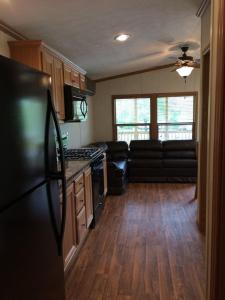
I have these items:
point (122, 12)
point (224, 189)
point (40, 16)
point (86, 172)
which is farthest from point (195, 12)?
point (224, 189)

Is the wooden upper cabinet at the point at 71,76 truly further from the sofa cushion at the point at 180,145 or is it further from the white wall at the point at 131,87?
the sofa cushion at the point at 180,145

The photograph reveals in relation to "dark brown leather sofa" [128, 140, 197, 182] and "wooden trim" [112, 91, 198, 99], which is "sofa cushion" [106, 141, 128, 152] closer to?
"dark brown leather sofa" [128, 140, 197, 182]

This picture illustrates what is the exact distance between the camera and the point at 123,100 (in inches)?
264

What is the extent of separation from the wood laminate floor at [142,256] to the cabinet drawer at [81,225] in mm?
193

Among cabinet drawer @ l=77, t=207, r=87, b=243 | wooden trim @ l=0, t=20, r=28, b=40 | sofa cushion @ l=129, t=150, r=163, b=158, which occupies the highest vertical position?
wooden trim @ l=0, t=20, r=28, b=40

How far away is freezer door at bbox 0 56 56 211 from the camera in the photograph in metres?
1.06

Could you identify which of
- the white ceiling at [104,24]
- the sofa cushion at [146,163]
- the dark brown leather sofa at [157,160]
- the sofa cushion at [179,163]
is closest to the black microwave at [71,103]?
the white ceiling at [104,24]

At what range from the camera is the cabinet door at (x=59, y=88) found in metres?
2.99

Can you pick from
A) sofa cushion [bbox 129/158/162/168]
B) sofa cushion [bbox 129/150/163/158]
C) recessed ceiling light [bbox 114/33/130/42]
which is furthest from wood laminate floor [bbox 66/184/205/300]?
recessed ceiling light [bbox 114/33/130/42]

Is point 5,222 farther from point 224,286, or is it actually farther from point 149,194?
point 149,194

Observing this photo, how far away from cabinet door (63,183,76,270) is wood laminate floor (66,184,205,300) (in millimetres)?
211

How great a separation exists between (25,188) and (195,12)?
289cm

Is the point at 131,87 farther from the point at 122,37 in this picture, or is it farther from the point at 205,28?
the point at 205,28

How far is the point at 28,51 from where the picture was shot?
2.47 metres
